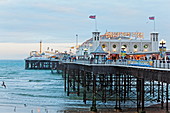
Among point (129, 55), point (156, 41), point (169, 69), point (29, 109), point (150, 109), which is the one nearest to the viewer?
point (169, 69)

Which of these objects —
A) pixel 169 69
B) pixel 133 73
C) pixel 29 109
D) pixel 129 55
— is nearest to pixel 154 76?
pixel 169 69

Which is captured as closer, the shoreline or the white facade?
the shoreline

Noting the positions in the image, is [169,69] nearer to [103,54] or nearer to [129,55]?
[103,54]

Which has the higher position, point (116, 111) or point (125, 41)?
point (125, 41)

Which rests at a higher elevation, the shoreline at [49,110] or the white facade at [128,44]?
the white facade at [128,44]

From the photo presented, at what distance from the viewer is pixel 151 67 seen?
3297cm

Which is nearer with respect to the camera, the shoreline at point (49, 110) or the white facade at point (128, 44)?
the shoreline at point (49, 110)

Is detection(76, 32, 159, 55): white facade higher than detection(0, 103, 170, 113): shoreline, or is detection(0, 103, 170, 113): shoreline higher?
detection(76, 32, 159, 55): white facade

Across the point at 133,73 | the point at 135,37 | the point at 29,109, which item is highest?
the point at 135,37

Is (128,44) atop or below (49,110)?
atop

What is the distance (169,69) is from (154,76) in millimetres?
3466

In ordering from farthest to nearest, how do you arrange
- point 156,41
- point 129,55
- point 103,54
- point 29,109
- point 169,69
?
point 156,41
point 129,55
point 103,54
point 29,109
point 169,69

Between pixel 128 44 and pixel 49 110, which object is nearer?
pixel 49 110

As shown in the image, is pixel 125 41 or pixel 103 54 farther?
pixel 125 41
